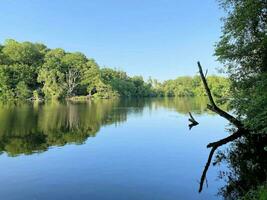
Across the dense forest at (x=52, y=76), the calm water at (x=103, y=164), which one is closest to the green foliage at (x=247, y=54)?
the calm water at (x=103, y=164)

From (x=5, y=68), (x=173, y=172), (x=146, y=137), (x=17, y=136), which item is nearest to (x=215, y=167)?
(x=173, y=172)

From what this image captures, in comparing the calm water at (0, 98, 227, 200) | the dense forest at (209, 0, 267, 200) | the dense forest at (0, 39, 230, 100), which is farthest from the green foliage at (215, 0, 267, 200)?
the dense forest at (0, 39, 230, 100)

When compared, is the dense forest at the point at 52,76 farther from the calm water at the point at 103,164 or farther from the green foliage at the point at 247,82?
the green foliage at the point at 247,82

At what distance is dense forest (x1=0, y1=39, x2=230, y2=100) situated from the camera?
9506cm

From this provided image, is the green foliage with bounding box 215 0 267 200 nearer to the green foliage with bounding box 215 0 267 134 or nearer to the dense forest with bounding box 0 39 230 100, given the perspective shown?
the green foliage with bounding box 215 0 267 134

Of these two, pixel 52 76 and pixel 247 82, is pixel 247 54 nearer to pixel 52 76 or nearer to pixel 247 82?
pixel 247 82

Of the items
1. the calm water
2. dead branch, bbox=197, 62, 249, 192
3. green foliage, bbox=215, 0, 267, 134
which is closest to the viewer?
the calm water

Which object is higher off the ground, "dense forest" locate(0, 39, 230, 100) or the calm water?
"dense forest" locate(0, 39, 230, 100)

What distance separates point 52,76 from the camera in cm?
10088

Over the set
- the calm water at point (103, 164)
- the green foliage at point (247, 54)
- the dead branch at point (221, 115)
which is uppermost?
the green foliage at point (247, 54)

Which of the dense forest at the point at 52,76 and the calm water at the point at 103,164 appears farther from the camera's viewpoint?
the dense forest at the point at 52,76

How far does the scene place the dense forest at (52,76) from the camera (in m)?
95.1

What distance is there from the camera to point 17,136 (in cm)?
2516

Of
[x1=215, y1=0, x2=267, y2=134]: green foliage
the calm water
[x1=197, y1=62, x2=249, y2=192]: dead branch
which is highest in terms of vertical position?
[x1=215, y1=0, x2=267, y2=134]: green foliage
